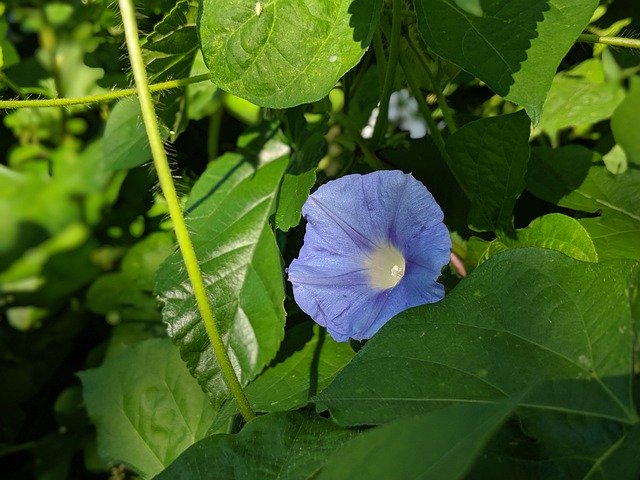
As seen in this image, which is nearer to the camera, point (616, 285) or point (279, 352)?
point (616, 285)

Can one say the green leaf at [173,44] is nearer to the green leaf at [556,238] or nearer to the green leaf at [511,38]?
the green leaf at [511,38]

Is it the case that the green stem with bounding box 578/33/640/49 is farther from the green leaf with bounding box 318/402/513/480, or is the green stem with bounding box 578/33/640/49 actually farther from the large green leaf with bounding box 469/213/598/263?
the green leaf with bounding box 318/402/513/480

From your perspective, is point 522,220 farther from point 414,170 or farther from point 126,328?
point 126,328

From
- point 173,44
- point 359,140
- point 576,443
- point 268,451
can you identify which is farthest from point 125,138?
point 576,443

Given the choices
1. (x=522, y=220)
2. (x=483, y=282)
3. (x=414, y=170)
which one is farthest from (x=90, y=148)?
(x=483, y=282)

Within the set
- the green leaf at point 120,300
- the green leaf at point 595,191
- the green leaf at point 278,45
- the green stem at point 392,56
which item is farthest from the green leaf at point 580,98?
the green leaf at point 120,300

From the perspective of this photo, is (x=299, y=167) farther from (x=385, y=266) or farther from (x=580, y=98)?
(x=580, y=98)
